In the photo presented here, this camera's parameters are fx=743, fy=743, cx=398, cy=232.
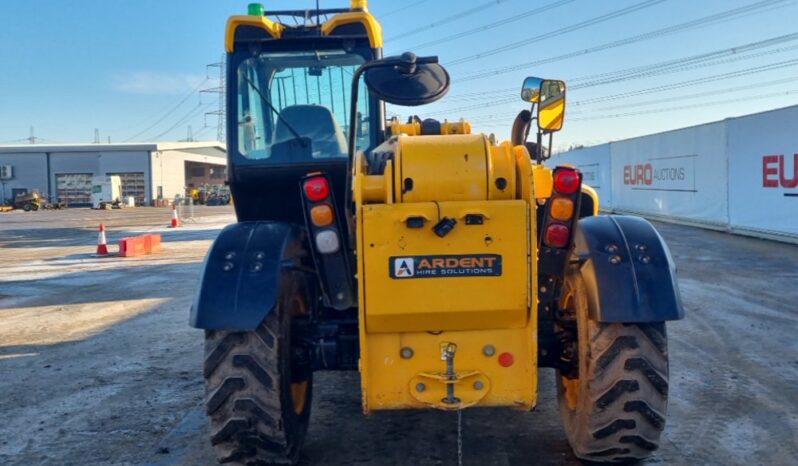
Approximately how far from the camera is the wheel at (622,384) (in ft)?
12.5

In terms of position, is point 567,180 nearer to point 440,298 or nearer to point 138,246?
point 440,298

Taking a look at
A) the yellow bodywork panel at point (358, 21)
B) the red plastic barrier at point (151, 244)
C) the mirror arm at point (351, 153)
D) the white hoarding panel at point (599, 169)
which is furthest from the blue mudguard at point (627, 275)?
the white hoarding panel at point (599, 169)

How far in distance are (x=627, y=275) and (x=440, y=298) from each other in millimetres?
1003

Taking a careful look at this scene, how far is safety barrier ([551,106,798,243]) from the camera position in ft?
53.2

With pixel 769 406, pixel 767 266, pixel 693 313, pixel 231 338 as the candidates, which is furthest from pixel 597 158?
pixel 231 338

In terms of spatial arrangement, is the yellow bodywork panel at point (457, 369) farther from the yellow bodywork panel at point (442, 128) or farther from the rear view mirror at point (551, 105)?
the yellow bodywork panel at point (442, 128)

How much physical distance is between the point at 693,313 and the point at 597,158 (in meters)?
24.2

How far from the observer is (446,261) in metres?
3.56

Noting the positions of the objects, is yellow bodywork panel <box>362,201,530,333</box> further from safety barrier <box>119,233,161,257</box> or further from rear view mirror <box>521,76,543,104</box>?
safety barrier <box>119,233,161,257</box>

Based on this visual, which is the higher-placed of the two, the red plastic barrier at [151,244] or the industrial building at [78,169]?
the industrial building at [78,169]

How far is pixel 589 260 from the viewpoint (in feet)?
12.9

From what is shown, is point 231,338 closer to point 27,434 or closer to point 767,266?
point 27,434

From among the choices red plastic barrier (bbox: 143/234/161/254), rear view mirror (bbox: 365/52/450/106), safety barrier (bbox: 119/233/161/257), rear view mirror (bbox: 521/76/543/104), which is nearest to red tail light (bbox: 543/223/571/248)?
rear view mirror (bbox: 365/52/450/106)

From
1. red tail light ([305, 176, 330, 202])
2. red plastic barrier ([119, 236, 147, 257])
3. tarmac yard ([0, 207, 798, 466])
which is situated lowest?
tarmac yard ([0, 207, 798, 466])
